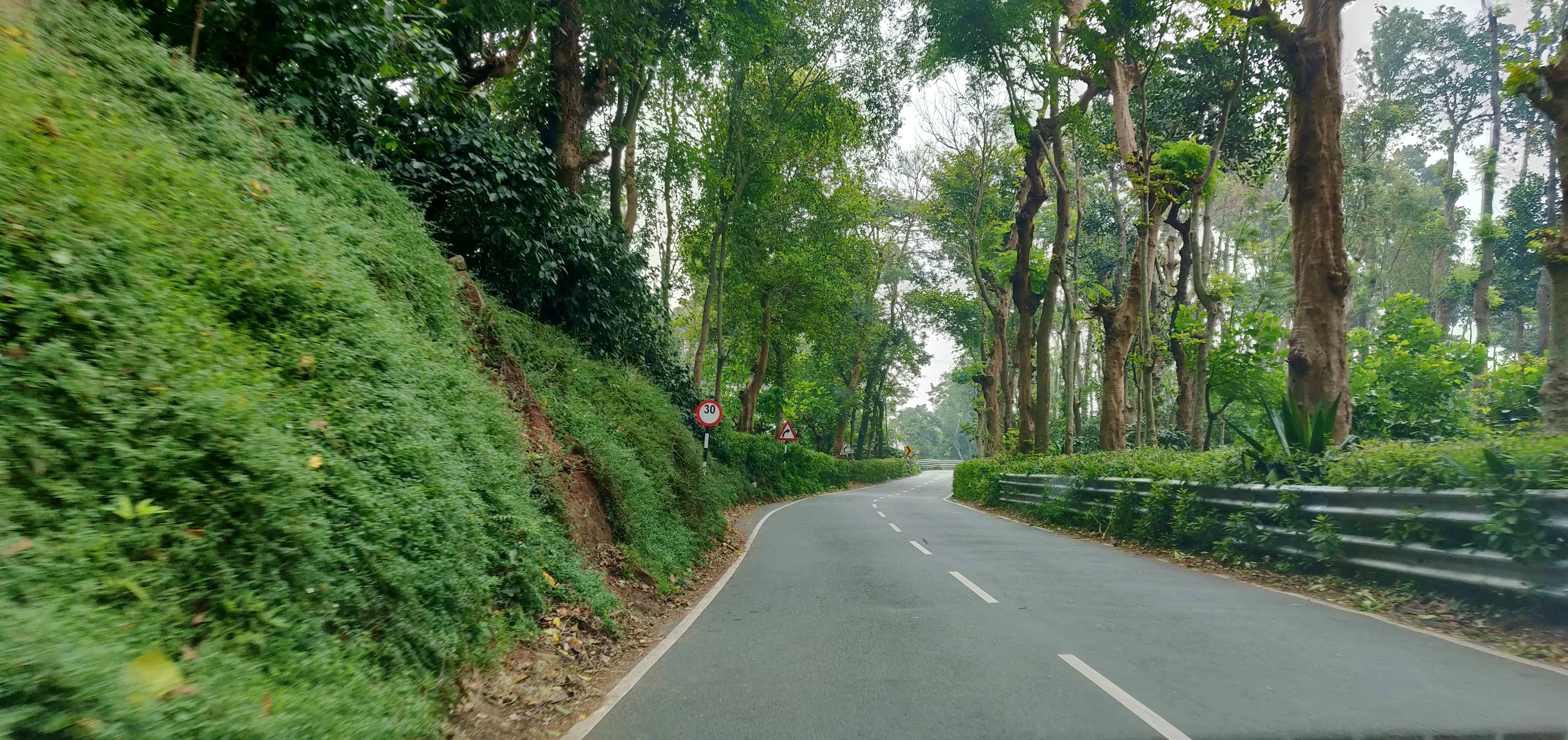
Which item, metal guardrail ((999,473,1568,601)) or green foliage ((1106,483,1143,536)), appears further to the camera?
green foliage ((1106,483,1143,536))

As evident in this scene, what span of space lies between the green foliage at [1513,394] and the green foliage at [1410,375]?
0.52 meters

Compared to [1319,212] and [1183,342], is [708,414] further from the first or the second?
[1183,342]

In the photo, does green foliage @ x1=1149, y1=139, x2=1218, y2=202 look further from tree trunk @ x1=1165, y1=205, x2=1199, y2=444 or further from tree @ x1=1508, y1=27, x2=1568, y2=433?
tree @ x1=1508, y1=27, x2=1568, y2=433

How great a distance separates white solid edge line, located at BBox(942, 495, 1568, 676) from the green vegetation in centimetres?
690

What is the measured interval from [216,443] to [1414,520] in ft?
31.5

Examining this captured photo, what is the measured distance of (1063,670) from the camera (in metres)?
5.49

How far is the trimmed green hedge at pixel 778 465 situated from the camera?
2645 cm

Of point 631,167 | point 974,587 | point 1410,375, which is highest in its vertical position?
point 631,167

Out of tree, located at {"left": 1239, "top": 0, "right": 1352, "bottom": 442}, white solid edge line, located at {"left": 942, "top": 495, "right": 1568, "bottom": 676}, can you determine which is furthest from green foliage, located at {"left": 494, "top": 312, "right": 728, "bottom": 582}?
tree, located at {"left": 1239, "top": 0, "right": 1352, "bottom": 442}

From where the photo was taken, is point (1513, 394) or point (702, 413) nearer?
point (1513, 394)

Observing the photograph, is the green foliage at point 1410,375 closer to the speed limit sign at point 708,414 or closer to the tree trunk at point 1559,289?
the tree trunk at point 1559,289

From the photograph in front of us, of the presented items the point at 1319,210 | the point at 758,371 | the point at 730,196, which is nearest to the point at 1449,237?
the point at 758,371

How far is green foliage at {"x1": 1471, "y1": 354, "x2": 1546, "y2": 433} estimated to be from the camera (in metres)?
17.8

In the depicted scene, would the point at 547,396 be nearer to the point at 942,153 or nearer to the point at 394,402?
the point at 394,402
